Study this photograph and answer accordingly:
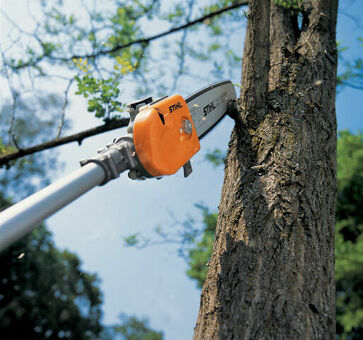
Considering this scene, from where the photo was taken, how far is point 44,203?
1032 mm

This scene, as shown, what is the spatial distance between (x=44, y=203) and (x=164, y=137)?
2.41 ft

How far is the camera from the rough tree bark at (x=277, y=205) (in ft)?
3.98

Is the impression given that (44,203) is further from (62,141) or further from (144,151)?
(62,141)

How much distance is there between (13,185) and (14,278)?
23.7 ft

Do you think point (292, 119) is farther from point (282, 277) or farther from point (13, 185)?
point (13, 185)

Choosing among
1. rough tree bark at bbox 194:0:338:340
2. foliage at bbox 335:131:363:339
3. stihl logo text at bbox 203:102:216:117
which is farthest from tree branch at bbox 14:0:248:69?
foliage at bbox 335:131:363:339

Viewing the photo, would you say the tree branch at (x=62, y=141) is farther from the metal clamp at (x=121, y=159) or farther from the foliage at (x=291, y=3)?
the foliage at (x=291, y=3)

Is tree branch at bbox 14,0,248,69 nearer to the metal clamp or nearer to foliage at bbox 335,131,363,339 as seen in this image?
the metal clamp

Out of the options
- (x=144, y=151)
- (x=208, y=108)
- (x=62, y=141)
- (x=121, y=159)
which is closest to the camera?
(x=121, y=159)

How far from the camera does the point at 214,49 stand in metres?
4.96

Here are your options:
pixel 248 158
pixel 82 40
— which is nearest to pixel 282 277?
pixel 248 158

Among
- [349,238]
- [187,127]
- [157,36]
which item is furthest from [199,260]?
[349,238]

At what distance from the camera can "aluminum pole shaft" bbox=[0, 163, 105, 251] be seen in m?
0.93

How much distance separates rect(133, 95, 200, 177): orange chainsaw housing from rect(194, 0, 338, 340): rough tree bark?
1.04ft
